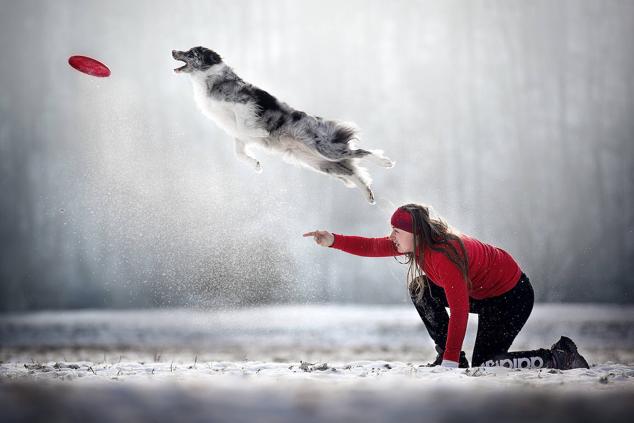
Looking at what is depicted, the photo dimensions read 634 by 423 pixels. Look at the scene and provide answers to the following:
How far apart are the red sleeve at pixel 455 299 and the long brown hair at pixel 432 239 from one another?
39mm

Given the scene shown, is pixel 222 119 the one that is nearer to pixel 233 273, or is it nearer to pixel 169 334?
pixel 233 273

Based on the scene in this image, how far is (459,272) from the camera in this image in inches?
155

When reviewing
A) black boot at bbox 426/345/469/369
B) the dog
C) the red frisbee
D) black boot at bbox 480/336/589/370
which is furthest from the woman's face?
the red frisbee

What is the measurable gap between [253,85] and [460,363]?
3.30 meters

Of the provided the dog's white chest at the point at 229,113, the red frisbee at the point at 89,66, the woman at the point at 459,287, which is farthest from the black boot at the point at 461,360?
the red frisbee at the point at 89,66

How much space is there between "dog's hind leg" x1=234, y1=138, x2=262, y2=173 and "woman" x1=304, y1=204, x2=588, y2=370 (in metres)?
1.54

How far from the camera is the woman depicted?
3945 millimetres

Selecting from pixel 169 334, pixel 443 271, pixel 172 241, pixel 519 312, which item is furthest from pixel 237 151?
pixel 169 334

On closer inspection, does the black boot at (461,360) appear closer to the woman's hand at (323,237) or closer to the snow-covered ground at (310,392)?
the snow-covered ground at (310,392)

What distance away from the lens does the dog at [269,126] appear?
221 inches

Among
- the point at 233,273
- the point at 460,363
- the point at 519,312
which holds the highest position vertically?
the point at 233,273

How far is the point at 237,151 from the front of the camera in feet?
19.3

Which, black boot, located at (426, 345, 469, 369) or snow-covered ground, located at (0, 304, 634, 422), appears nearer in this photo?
snow-covered ground, located at (0, 304, 634, 422)

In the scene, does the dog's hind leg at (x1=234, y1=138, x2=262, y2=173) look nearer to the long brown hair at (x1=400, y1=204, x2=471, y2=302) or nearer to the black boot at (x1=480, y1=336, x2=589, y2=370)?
the long brown hair at (x1=400, y1=204, x2=471, y2=302)
